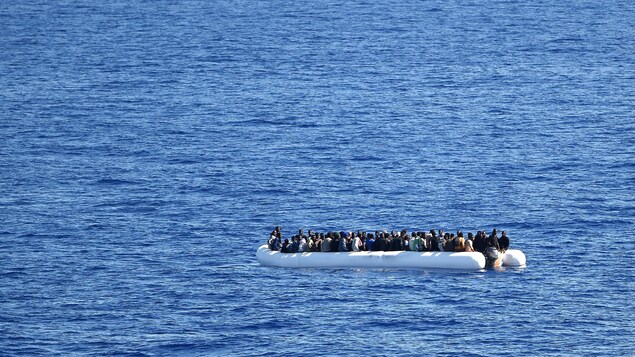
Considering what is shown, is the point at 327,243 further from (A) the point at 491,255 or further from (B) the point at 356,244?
(A) the point at 491,255

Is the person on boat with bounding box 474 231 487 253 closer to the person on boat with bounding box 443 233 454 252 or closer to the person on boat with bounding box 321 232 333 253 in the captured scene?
the person on boat with bounding box 443 233 454 252

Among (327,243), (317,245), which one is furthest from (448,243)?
(317,245)

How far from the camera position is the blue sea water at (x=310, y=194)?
98875 millimetres

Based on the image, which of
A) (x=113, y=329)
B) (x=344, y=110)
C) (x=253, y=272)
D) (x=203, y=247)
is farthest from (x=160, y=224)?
(x=344, y=110)

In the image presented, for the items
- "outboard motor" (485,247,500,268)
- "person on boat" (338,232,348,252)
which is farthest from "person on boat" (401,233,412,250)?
"outboard motor" (485,247,500,268)

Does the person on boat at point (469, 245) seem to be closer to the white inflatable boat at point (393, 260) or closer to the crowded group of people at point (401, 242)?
the crowded group of people at point (401, 242)

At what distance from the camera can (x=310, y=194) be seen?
132125 millimetres

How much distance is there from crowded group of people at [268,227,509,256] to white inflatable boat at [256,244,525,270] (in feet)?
1.50

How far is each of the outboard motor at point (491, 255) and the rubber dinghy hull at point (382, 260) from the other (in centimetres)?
73

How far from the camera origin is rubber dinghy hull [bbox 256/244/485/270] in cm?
10225

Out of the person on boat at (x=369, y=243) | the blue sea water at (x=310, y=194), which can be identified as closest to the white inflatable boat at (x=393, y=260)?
the person on boat at (x=369, y=243)

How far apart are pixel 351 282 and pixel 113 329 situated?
15.6 meters

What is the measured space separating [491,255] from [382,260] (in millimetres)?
6808

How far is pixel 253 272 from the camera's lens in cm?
10981
